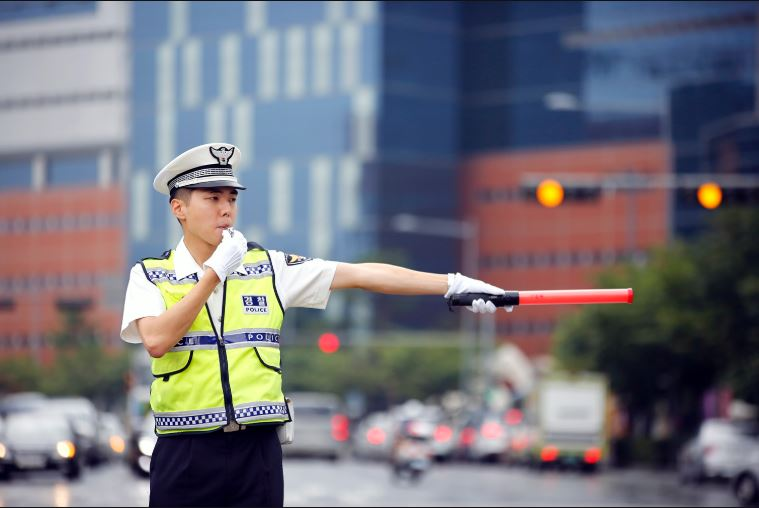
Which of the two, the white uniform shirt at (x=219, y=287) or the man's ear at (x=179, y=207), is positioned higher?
the man's ear at (x=179, y=207)

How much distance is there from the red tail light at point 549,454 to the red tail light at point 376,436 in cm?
1149

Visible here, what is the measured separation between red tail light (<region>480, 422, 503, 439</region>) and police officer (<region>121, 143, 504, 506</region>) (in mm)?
46884

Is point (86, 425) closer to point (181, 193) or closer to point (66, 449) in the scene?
point (66, 449)

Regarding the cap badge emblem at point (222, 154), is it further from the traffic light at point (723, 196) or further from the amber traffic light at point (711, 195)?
the amber traffic light at point (711, 195)

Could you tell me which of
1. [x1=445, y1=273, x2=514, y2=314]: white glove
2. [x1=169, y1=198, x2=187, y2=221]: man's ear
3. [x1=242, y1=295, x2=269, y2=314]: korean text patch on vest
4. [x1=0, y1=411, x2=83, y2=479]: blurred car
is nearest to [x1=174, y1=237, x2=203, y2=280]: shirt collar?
[x1=169, y1=198, x2=187, y2=221]: man's ear

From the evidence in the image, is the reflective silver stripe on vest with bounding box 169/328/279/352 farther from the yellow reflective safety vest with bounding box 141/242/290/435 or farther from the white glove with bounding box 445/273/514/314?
the white glove with bounding box 445/273/514/314

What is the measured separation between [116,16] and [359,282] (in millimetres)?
10541

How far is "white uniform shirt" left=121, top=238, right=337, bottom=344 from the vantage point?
6.00m

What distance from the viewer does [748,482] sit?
24.8 meters

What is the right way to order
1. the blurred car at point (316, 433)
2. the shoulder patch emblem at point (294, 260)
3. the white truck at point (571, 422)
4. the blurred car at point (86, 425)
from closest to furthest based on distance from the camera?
the shoulder patch emblem at point (294, 260)
the blurred car at point (86, 425)
the blurred car at point (316, 433)
the white truck at point (571, 422)

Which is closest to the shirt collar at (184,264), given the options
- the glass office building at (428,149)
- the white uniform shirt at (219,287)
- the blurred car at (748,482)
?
the white uniform shirt at (219,287)

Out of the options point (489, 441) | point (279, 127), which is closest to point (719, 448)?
point (489, 441)

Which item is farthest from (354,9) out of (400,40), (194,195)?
(400,40)

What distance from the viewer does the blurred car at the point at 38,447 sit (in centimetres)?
2933
